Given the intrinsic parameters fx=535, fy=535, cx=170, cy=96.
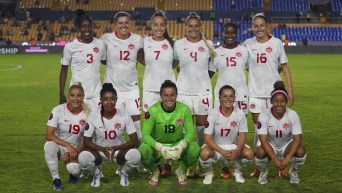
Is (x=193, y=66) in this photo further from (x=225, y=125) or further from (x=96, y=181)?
(x=96, y=181)

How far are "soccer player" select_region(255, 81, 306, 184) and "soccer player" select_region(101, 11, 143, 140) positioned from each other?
5.57 ft

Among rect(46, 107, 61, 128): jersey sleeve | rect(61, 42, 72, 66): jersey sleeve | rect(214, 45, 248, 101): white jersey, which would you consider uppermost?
rect(61, 42, 72, 66): jersey sleeve

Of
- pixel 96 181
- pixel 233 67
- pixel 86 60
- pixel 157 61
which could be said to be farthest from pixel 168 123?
pixel 86 60

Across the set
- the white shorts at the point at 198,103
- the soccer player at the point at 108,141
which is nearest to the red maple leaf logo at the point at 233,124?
the white shorts at the point at 198,103

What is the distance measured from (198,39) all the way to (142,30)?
32.8 m

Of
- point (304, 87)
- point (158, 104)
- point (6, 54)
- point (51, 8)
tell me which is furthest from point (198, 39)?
point (51, 8)

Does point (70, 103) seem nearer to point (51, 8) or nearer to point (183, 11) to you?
point (183, 11)

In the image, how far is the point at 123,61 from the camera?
21.6 feet

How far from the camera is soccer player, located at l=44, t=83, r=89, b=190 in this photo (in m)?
5.70

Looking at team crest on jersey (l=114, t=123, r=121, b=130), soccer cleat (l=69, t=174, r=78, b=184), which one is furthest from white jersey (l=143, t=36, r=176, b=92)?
soccer cleat (l=69, t=174, r=78, b=184)

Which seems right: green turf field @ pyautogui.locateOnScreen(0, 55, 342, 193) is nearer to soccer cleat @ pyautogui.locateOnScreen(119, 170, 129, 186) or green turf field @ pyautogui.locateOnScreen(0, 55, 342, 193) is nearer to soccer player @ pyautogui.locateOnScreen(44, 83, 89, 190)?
soccer cleat @ pyautogui.locateOnScreen(119, 170, 129, 186)

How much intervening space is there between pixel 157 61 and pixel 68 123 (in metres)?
1.35

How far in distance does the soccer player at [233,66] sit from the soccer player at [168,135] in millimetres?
597

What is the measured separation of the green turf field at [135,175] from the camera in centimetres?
573
